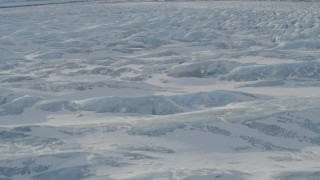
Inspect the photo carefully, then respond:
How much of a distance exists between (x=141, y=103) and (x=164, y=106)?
1.25 ft

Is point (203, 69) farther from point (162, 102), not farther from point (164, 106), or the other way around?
point (164, 106)

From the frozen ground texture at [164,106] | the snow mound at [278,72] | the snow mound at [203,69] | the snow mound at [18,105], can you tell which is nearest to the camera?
the frozen ground texture at [164,106]

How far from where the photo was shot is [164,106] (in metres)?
8.84

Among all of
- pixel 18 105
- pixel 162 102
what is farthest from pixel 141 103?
pixel 18 105

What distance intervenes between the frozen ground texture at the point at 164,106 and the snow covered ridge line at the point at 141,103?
18 millimetres

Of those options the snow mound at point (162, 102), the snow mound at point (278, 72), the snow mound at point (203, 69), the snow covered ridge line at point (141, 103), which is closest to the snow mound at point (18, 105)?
the snow covered ridge line at point (141, 103)

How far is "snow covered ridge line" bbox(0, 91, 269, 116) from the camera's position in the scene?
8.84 metres

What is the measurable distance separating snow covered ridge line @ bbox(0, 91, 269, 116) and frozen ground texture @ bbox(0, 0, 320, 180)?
18 millimetres

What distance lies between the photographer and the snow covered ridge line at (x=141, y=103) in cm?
884

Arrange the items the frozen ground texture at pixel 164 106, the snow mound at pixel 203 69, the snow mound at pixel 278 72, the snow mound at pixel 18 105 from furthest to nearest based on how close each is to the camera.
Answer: the snow mound at pixel 203 69 < the snow mound at pixel 278 72 < the snow mound at pixel 18 105 < the frozen ground texture at pixel 164 106

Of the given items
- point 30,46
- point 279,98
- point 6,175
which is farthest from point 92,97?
point 30,46

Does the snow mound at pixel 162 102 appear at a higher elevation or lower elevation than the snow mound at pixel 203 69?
lower

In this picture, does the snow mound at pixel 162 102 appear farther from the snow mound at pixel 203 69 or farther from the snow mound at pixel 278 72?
the snow mound at pixel 203 69

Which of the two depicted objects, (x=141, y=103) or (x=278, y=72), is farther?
(x=278, y=72)
